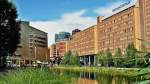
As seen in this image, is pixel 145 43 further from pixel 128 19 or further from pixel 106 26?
pixel 106 26

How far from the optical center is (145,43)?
3.49 metres

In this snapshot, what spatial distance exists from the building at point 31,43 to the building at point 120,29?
27.5 meters

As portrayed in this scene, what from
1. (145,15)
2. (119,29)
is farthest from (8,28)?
(119,29)

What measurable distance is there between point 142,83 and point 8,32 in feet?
163

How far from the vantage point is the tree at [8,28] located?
51500mm

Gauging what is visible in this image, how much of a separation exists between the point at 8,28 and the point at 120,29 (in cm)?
10600

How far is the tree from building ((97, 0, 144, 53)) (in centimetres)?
7559

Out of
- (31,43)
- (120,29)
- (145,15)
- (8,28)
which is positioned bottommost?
(8,28)

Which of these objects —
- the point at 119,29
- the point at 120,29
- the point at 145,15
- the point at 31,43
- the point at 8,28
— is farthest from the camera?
the point at 31,43

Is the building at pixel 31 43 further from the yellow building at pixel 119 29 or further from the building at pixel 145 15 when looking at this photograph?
the building at pixel 145 15

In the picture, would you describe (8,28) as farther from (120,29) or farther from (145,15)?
(120,29)

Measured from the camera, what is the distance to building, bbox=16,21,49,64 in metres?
141

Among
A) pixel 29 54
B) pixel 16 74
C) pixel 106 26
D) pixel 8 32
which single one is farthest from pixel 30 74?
pixel 106 26

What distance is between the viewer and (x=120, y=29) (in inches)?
6097
